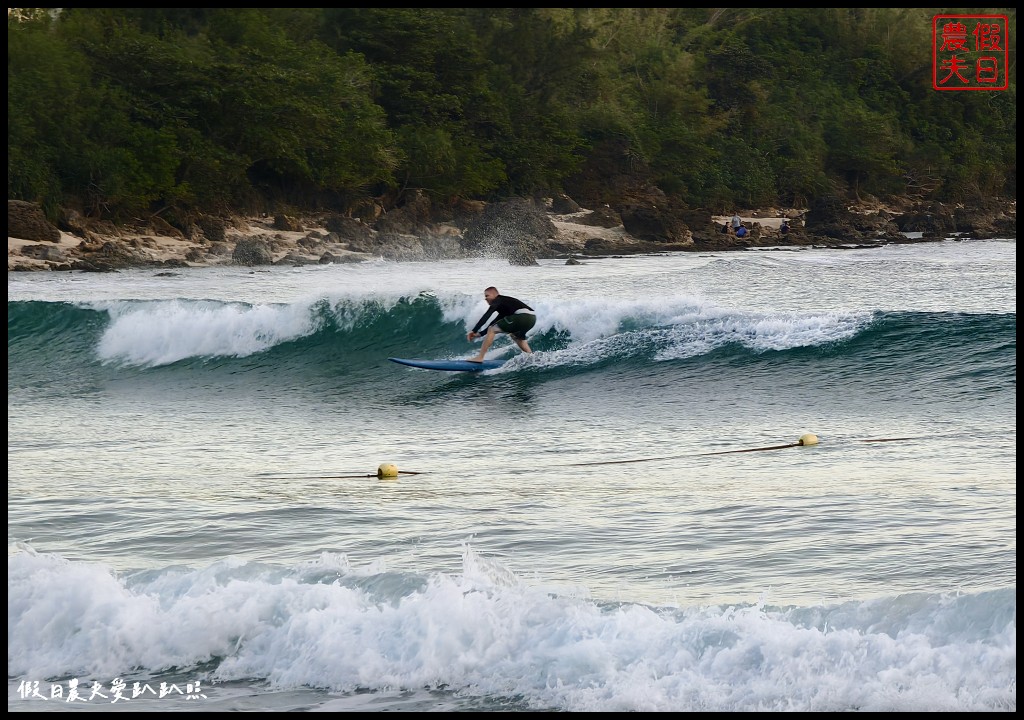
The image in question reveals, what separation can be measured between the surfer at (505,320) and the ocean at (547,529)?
44 centimetres

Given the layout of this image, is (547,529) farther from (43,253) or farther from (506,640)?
(43,253)

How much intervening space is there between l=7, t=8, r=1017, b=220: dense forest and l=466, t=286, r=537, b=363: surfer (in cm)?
2727

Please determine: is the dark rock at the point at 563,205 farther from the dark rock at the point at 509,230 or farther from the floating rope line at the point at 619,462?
the floating rope line at the point at 619,462

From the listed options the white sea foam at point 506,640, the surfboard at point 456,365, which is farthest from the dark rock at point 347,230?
the white sea foam at point 506,640

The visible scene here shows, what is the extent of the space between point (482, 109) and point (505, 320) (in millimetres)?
38069

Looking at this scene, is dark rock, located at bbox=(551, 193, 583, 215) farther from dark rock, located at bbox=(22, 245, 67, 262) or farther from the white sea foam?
the white sea foam

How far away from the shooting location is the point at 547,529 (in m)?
6.59

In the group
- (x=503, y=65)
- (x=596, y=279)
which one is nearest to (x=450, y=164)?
(x=503, y=65)

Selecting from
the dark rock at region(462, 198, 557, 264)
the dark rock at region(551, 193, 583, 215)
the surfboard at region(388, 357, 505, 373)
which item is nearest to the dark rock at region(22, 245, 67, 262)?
the dark rock at region(462, 198, 557, 264)

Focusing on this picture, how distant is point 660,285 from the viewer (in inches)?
1179

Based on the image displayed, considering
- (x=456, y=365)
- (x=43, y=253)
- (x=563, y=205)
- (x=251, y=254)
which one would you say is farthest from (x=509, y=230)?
(x=456, y=365)

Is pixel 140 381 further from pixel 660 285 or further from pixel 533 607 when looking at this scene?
pixel 660 285

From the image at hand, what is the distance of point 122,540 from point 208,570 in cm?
94

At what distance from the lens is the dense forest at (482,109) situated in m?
39.6
